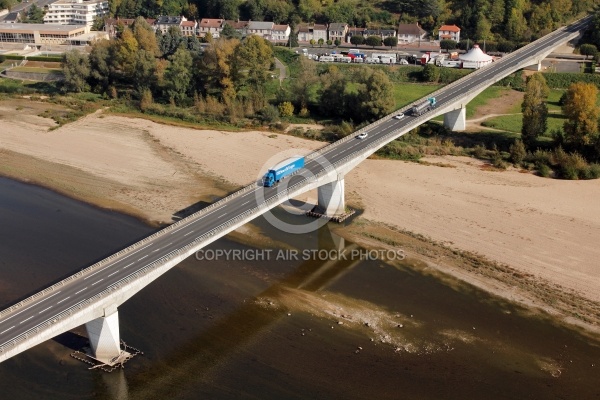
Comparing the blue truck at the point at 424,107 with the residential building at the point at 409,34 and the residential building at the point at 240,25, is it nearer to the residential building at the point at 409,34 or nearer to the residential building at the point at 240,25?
the residential building at the point at 409,34

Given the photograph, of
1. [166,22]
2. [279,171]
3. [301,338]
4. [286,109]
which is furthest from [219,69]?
[301,338]

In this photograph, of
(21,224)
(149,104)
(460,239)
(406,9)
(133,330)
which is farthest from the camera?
(406,9)

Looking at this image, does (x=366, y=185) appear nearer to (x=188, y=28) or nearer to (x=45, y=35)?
(x=188, y=28)

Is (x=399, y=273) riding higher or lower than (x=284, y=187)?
lower

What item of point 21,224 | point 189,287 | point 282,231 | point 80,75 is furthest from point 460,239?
point 80,75

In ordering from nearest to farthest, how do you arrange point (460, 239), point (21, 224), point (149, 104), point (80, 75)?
point (460, 239)
point (21, 224)
point (149, 104)
point (80, 75)

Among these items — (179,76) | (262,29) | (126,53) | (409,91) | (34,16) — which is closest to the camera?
(179,76)

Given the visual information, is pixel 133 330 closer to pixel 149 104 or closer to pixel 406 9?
pixel 149 104
